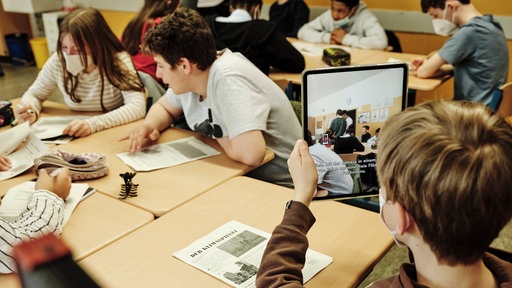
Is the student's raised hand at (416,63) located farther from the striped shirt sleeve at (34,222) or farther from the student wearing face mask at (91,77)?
the striped shirt sleeve at (34,222)

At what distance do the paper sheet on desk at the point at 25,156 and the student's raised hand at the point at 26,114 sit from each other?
335 mm

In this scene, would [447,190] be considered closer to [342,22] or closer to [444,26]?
[444,26]

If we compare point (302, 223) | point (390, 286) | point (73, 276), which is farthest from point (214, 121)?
point (73, 276)

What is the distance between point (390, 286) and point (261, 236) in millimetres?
503

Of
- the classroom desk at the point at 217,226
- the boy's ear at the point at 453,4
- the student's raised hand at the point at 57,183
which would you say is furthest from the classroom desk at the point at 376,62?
the student's raised hand at the point at 57,183

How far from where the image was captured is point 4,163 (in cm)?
182

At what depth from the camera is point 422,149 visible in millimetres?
779

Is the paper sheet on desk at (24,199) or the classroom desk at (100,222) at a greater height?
the paper sheet on desk at (24,199)

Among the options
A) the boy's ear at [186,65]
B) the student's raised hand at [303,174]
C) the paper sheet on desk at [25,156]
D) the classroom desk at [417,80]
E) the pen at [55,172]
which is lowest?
the classroom desk at [417,80]

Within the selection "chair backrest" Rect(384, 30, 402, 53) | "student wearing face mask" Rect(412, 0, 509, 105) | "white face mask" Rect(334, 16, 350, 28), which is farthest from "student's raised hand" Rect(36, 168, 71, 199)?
"chair backrest" Rect(384, 30, 402, 53)

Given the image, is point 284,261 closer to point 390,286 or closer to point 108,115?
point 390,286

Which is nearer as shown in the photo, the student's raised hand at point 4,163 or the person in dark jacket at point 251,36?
the student's raised hand at point 4,163

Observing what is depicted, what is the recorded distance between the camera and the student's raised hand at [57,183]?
151cm

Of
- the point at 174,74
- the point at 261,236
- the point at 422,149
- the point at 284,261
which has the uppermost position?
the point at 422,149
